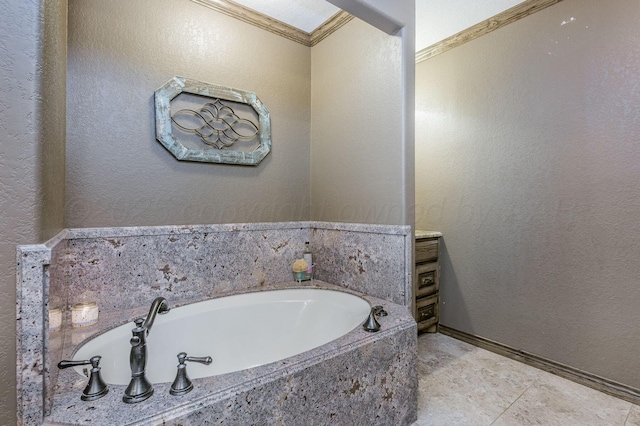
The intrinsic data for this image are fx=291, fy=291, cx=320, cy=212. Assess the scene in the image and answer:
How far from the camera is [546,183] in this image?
203 centimetres

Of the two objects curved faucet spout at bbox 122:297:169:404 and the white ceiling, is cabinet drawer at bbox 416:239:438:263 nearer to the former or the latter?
the white ceiling

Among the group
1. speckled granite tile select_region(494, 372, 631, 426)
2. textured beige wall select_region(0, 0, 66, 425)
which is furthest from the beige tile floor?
textured beige wall select_region(0, 0, 66, 425)

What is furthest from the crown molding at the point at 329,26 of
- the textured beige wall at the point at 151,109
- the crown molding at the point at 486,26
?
the crown molding at the point at 486,26

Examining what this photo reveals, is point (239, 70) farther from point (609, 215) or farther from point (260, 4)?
point (609, 215)

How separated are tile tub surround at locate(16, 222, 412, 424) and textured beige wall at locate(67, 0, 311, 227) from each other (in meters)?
0.10

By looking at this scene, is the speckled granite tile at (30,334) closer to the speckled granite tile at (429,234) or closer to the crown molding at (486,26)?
the speckled granite tile at (429,234)

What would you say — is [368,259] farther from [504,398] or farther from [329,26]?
[329,26]

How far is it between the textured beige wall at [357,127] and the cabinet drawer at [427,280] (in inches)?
34.0

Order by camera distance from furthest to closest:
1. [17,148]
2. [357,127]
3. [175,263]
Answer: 1. [357,127]
2. [175,263]
3. [17,148]

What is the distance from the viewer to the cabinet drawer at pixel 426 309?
2510 millimetres

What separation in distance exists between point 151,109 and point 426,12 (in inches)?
82.8

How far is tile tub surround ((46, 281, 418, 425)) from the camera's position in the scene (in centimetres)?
84

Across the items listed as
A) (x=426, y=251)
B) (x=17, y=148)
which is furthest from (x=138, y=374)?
(x=426, y=251)

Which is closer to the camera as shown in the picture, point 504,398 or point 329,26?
point 504,398
